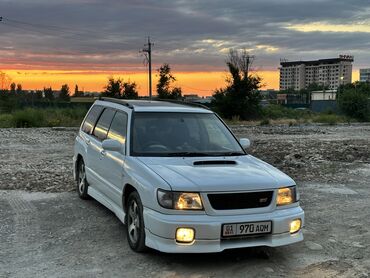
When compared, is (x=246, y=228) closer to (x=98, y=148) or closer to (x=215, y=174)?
(x=215, y=174)

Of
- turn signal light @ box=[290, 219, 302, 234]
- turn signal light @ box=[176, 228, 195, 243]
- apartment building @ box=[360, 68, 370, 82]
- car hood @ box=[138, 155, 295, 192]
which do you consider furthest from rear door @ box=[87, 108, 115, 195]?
apartment building @ box=[360, 68, 370, 82]

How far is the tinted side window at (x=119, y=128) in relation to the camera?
21.0ft

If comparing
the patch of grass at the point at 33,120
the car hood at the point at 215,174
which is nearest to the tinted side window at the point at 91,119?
the car hood at the point at 215,174

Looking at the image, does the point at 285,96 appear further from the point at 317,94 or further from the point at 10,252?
the point at 10,252

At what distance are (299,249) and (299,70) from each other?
184424 millimetres

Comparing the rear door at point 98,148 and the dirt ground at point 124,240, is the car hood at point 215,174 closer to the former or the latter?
the dirt ground at point 124,240

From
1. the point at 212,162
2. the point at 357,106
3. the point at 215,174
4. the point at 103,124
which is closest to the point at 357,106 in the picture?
the point at 357,106

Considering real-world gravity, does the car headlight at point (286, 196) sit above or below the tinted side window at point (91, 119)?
below

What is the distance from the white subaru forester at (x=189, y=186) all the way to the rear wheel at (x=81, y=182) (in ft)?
3.88

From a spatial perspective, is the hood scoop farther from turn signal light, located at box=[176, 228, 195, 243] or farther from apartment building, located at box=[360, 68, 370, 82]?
apartment building, located at box=[360, 68, 370, 82]

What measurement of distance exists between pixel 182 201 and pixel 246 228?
69cm

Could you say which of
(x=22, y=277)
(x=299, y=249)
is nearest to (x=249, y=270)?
(x=299, y=249)

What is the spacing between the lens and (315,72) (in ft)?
608

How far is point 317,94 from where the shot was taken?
415ft
